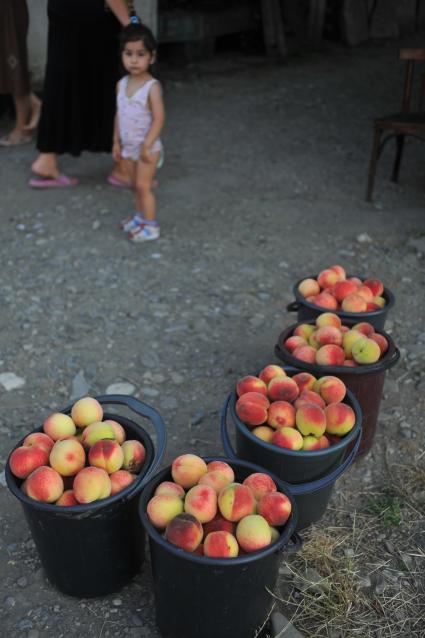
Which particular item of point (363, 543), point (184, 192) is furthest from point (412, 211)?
point (363, 543)

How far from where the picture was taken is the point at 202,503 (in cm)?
197

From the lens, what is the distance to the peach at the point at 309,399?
2.38m

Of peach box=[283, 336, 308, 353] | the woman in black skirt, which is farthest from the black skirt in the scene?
peach box=[283, 336, 308, 353]

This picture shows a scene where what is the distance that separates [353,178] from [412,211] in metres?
0.77

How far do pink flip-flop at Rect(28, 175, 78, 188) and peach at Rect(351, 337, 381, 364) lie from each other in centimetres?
347

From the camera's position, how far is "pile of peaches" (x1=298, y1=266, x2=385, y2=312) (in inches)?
117

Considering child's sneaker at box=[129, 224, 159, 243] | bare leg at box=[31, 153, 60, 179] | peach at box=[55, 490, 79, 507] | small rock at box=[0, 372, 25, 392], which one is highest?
peach at box=[55, 490, 79, 507]

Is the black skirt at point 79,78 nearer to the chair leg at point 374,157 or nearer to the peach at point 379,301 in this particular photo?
the chair leg at point 374,157

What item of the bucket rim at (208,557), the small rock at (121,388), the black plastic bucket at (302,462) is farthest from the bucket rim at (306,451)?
the small rock at (121,388)

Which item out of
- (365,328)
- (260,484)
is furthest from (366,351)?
(260,484)

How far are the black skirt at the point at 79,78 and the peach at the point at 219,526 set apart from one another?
386cm

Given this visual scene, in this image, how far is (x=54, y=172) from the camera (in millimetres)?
5395

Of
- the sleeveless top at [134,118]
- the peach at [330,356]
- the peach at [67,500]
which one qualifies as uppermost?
the sleeveless top at [134,118]

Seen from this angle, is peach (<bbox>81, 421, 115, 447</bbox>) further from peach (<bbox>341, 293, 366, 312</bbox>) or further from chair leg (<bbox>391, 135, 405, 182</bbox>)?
chair leg (<bbox>391, 135, 405, 182</bbox>)
